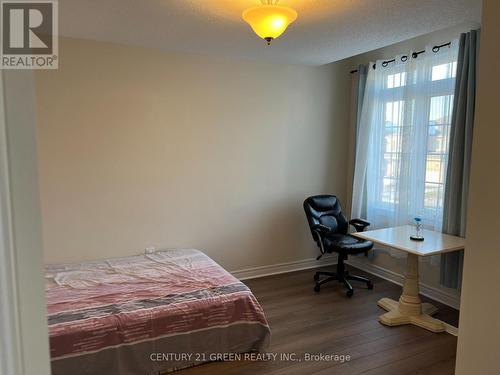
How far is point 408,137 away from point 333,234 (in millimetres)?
1348

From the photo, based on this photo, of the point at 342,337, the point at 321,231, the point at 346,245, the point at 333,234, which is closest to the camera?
the point at 342,337

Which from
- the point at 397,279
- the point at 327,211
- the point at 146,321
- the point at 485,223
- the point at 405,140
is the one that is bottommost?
the point at 397,279

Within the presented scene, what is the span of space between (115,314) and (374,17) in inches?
110

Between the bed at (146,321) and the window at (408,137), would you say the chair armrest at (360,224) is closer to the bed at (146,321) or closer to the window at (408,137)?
the window at (408,137)

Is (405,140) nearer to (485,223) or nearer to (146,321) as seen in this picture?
(485,223)

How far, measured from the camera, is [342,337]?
9.92 ft

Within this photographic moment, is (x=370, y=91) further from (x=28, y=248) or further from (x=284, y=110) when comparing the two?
(x=28, y=248)

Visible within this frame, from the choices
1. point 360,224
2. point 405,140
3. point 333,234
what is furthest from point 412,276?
point 405,140

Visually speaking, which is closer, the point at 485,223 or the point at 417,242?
the point at 485,223

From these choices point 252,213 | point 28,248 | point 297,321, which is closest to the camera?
point 28,248

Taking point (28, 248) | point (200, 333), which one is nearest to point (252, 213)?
point (200, 333)

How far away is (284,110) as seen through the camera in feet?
14.4

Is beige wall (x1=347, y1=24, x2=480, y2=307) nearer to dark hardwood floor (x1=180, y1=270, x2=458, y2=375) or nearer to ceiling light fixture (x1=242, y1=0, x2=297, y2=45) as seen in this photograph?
dark hardwood floor (x1=180, y1=270, x2=458, y2=375)

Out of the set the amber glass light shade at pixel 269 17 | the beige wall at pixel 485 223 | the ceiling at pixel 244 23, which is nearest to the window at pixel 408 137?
the ceiling at pixel 244 23
